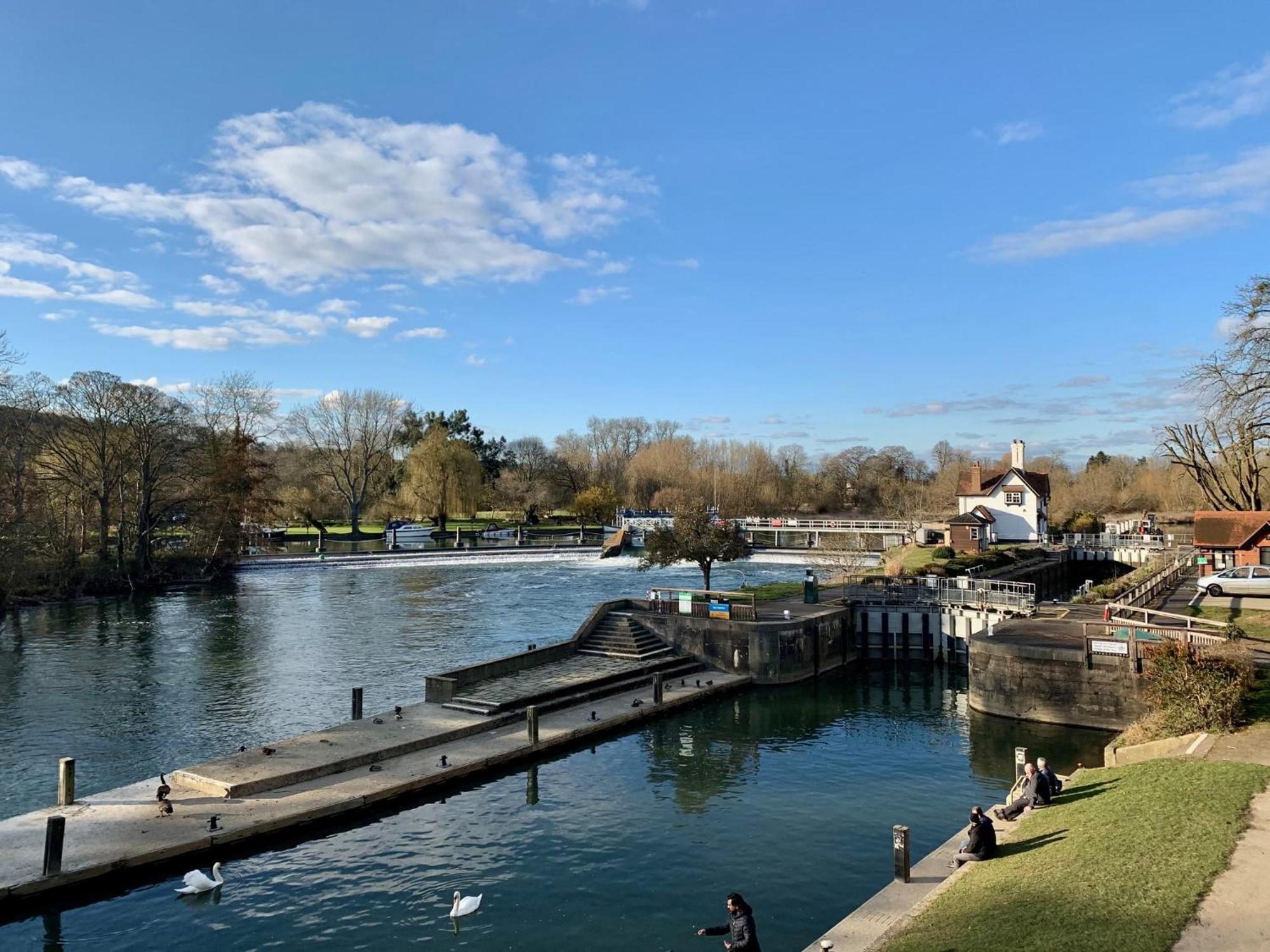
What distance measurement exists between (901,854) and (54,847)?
1524cm

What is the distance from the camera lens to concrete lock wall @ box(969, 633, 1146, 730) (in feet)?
84.9

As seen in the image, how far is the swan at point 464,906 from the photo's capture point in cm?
1433

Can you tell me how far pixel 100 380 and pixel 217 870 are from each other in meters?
59.9

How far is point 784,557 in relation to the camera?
85938 mm

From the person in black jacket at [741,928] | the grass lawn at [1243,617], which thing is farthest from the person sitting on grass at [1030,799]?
the grass lawn at [1243,617]

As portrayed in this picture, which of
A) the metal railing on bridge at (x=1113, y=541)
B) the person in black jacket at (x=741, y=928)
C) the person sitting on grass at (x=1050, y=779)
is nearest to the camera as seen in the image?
the person in black jacket at (x=741, y=928)

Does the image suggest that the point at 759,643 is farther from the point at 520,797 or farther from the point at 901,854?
the point at 901,854

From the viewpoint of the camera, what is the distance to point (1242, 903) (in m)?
10.9

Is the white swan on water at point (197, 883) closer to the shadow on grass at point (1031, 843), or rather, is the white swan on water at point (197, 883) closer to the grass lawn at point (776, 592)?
the shadow on grass at point (1031, 843)

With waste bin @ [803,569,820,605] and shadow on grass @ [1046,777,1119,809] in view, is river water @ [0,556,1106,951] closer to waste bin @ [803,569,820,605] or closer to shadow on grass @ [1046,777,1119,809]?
shadow on grass @ [1046,777,1119,809]

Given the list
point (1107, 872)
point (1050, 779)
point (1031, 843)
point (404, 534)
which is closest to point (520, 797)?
point (1031, 843)

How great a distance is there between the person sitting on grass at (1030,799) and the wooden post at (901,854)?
3774mm

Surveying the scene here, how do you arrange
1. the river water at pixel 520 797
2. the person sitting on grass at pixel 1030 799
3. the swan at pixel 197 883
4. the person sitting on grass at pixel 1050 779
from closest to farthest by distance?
the river water at pixel 520 797 → the swan at pixel 197 883 → the person sitting on grass at pixel 1030 799 → the person sitting on grass at pixel 1050 779

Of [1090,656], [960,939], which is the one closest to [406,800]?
[960,939]
